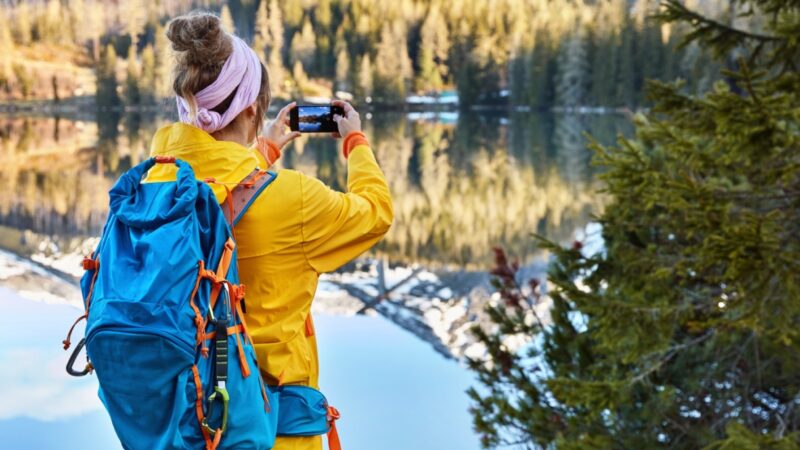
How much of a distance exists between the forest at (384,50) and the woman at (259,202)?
58.8 m

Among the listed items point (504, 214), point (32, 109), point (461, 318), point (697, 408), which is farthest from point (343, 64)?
point (697, 408)

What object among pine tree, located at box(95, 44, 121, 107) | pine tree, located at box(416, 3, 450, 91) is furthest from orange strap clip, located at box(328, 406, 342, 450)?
pine tree, located at box(416, 3, 450, 91)

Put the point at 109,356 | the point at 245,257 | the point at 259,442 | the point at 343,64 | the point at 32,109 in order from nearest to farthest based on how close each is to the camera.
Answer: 1. the point at 109,356
2. the point at 259,442
3. the point at 245,257
4. the point at 32,109
5. the point at 343,64

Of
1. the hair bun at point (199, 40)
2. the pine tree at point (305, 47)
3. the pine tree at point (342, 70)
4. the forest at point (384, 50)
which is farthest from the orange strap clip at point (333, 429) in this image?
the pine tree at point (305, 47)

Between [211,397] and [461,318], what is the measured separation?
13.1m

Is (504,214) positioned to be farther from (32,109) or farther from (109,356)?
(32,109)

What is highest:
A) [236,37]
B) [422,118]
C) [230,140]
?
[236,37]

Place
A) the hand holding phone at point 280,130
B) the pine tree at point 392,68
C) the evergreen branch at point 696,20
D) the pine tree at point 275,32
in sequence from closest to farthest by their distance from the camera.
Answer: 1. the hand holding phone at point 280,130
2. the evergreen branch at point 696,20
3. the pine tree at point 392,68
4. the pine tree at point 275,32

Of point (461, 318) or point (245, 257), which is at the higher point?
point (245, 257)

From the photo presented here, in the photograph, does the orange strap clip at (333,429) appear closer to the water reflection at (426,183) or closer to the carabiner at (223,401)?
the carabiner at (223,401)

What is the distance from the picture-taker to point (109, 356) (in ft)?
4.77

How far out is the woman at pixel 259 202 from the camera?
164cm

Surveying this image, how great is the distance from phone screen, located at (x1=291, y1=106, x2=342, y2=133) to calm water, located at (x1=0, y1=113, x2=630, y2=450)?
375 centimetres

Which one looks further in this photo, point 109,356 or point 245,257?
point 245,257
